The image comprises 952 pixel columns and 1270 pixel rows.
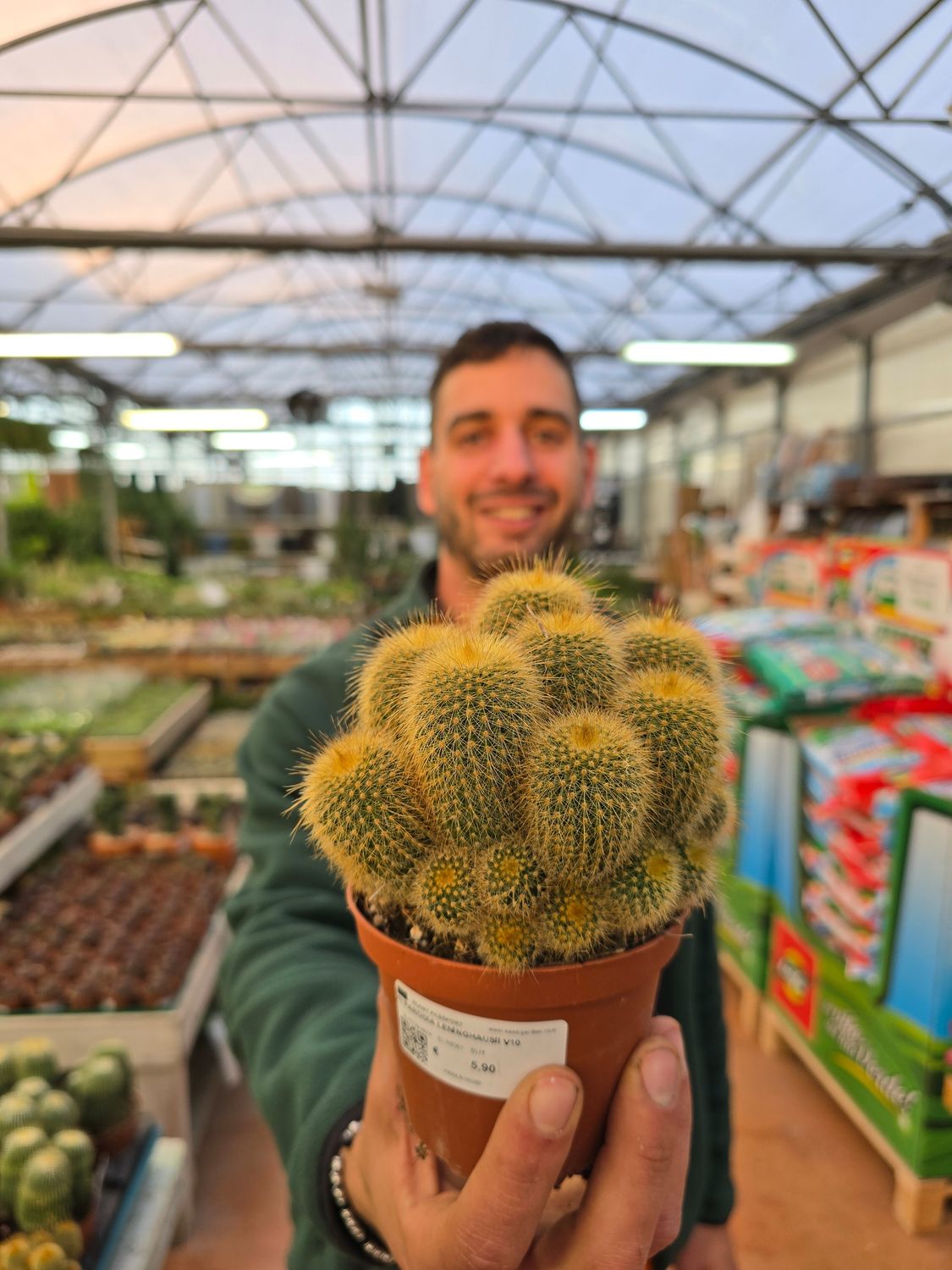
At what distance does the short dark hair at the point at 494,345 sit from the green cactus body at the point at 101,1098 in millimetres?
1734

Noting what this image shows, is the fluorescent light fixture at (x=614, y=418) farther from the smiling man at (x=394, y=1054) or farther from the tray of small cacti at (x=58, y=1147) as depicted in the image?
the tray of small cacti at (x=58, y=1147)

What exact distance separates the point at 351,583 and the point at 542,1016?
9511 millimetres

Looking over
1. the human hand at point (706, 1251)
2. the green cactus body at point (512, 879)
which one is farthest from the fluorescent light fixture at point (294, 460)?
the green cactus body at point (512, 879)

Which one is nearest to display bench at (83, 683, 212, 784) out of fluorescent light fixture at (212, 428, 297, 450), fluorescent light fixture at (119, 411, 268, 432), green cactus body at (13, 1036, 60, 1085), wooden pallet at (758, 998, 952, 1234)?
green cactus body at (13, 1036, 60, 1085)

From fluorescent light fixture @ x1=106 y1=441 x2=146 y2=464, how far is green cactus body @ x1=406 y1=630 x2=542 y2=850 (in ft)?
71.3

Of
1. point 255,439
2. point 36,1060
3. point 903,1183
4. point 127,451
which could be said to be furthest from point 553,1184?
point 127,451

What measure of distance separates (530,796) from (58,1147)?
165 cm

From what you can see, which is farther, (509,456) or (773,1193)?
(773,1193)

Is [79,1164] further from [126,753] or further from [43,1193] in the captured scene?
[126,753]

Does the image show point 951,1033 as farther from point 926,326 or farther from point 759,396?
point 759,396

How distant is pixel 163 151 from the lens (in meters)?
6.34

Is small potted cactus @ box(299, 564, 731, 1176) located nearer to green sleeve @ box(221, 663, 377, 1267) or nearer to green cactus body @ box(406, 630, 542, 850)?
green cactus body @ box(406, 630, 542, 850)

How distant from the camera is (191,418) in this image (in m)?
9.20

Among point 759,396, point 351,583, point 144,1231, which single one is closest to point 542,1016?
point 144,1231
